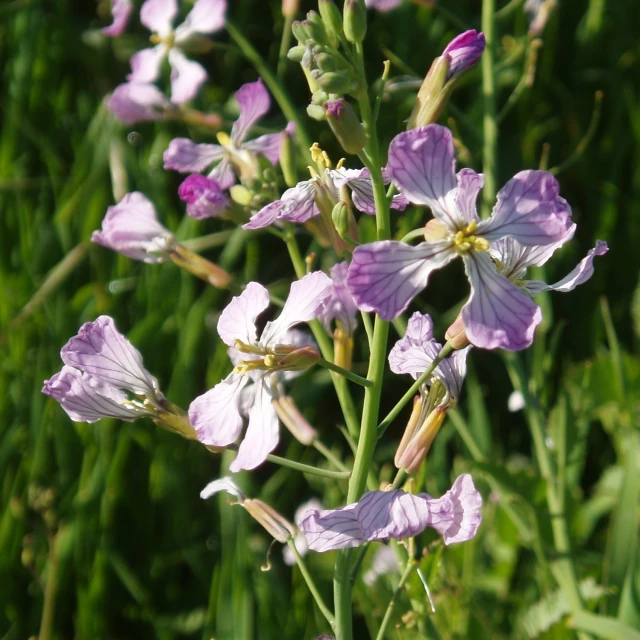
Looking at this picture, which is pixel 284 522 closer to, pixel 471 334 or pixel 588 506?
pixel 471 334

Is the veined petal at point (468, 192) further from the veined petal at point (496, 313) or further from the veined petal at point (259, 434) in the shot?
the veined petal at point (259, 434)

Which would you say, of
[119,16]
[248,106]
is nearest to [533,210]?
[248,106]

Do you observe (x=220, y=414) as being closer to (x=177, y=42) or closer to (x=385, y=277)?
(x=385, y=277)

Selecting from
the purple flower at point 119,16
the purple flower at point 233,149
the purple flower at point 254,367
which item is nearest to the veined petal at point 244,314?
the purple flower at point 254,367

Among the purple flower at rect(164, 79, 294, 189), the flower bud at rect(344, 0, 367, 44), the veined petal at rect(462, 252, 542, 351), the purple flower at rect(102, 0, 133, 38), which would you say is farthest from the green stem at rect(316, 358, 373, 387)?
the purple flower at rect(102, 0, 133, 38)

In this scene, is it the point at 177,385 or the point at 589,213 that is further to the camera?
the point at 589,213

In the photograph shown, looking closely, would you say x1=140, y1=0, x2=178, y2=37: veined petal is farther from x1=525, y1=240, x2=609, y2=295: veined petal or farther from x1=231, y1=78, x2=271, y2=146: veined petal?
x1=525, y1=240, x2=609, y2=295: veined petal

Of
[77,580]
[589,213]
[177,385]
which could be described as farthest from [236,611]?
[589,213]
